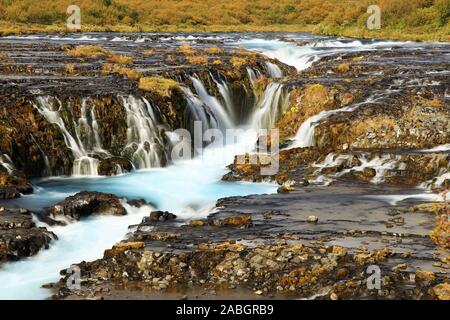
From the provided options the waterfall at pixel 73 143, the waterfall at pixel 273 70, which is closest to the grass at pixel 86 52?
the waterfall at pixel 273 70

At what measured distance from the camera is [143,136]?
26.7 meters

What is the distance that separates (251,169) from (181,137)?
5.20 metres

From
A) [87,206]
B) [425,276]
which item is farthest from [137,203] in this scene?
[425,276]

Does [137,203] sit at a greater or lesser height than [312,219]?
lesser

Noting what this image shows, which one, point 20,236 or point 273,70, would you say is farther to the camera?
point 273,70

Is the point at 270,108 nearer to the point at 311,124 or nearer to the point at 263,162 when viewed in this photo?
the point at 311,124

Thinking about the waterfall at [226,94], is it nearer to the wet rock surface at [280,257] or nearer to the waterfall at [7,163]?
the waterfall at [7,163]

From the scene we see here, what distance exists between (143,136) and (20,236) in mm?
10970

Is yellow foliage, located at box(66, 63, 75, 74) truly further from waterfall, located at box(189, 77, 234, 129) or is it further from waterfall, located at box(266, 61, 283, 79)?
waterfall, located at box(266, 61, 283, 79)

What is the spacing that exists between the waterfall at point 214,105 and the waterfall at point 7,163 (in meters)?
10.6

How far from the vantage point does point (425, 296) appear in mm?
12398

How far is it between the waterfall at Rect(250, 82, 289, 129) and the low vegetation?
31.9 metres

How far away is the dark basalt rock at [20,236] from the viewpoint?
15452 mm
